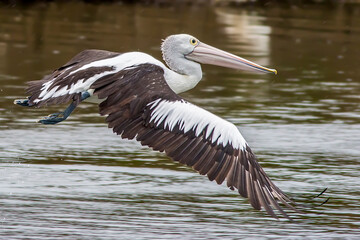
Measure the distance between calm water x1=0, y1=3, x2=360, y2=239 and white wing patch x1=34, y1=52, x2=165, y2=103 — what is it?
0.94 m

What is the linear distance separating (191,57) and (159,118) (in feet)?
4.93

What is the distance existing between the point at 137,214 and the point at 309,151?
3.08 meters

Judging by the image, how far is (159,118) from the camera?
7.52m

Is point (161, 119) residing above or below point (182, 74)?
below

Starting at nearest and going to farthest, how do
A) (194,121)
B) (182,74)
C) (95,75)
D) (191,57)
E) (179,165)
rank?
1. (194,121)
2. (95,75)
3. (182,74)
4. (191,57)
5. (179,165)

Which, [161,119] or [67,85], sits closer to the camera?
[161,119]

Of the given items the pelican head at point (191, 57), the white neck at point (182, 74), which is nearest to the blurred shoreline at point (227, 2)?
the pelican head at point (191, 57)

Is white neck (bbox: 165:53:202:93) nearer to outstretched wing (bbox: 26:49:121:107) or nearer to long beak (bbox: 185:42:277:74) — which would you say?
long beak (bbox: 185:42:277:74)

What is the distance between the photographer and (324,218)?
7.86 m

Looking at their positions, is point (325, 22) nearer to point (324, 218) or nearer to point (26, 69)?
point (26, 69)

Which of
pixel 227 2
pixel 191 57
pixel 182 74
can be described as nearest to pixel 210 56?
pixel 191 57

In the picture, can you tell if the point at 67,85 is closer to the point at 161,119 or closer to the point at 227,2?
the point at 161,119

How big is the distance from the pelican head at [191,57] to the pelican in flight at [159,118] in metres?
0.41

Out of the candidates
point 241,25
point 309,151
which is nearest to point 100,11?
point 241,25
